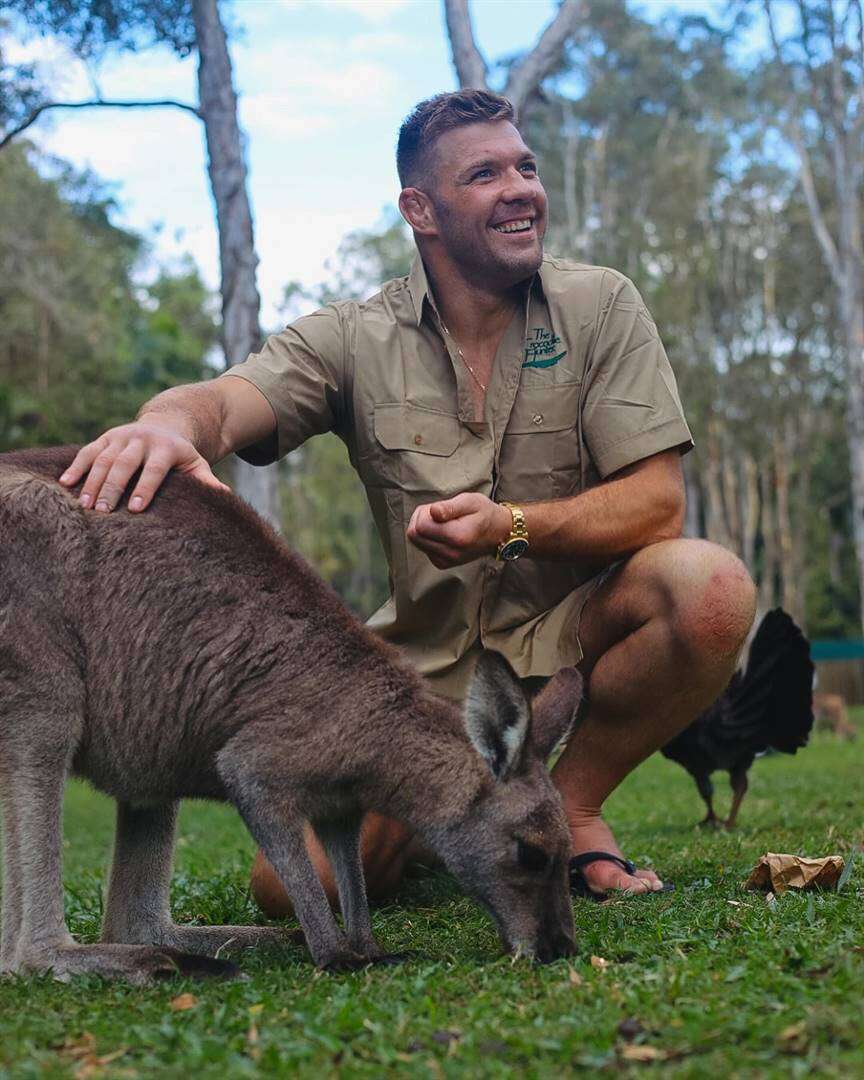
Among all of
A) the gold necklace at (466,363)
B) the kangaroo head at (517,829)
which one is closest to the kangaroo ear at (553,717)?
the kangaroo head at (517,829)

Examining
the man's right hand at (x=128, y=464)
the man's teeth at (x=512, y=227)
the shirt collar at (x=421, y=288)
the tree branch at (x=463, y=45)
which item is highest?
the tree branch at (x=463, y=45)

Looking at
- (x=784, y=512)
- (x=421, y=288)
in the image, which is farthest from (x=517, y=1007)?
(x=784, y=512)

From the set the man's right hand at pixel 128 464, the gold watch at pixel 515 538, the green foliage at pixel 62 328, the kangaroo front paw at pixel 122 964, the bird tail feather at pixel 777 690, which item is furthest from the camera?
the green foliage at pixel 62 328

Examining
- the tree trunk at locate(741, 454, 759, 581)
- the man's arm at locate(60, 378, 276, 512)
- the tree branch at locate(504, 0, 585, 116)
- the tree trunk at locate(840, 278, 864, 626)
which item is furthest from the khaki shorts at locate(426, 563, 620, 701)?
the tree trunk at locate(741, 454, 759, 581)

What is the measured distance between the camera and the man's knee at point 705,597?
426 cm

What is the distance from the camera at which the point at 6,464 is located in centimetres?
356

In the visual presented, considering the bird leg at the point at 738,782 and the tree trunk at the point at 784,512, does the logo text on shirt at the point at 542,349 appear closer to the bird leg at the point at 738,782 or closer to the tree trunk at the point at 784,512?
the bird leg at the point at 738,782

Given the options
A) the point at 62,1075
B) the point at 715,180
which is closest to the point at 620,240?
the point at 715,180

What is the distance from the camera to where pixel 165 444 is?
364cm

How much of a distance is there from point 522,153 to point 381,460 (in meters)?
1.18

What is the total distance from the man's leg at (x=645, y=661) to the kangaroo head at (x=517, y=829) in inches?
37.1

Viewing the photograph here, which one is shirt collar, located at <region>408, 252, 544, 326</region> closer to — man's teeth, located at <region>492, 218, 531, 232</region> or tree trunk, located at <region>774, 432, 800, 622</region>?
man's teeth, located at <region>492, 218, 531, 232</region>

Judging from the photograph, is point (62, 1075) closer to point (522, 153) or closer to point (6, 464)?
point (6, 464)

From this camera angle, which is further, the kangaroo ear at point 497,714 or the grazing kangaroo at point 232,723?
the grazing kangaroo at point 232,723
